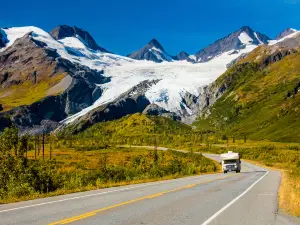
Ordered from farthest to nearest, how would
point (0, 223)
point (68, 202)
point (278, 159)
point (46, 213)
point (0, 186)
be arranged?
point (278, 159) < point (0, 186) < point (68, 202) < point (46, 213) < point (0, 223)

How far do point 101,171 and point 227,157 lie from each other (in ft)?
93.7

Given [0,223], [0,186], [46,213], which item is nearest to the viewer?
[0,223]

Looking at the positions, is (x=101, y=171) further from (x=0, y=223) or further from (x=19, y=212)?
(x=0, y=223)

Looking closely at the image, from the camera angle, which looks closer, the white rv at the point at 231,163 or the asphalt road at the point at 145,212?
the asphalt road at the point at 145,212

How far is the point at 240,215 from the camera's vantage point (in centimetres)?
1602

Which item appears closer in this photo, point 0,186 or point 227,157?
point 0,186

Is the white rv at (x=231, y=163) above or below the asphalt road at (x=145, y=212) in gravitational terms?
below

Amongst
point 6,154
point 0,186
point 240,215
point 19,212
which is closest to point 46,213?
point 19,212

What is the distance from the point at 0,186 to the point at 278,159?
9070cm

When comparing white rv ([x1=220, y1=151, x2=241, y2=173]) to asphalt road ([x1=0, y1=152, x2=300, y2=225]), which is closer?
asphalt road ([x1=0, y1=152, x2=300, y2=225])

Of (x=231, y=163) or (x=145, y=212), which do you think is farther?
(x=231, y=163)

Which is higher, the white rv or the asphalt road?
the asphalt road

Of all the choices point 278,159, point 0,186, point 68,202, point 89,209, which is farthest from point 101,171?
point 278,159

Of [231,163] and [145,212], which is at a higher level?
[145,212]
